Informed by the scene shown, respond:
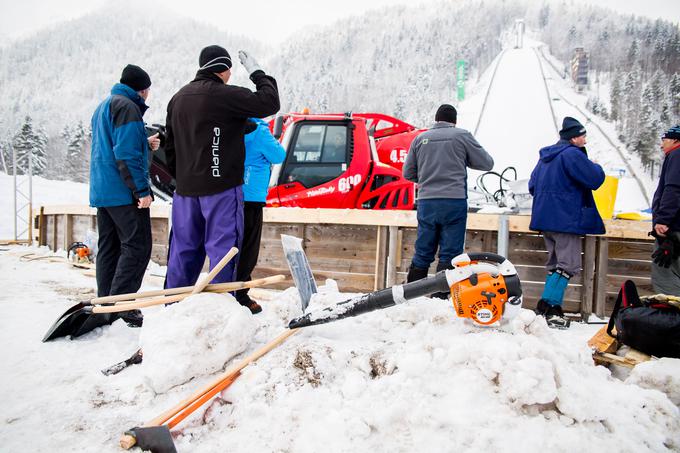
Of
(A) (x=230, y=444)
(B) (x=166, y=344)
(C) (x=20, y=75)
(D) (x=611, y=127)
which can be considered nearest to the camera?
(A) (x=230, y=444)

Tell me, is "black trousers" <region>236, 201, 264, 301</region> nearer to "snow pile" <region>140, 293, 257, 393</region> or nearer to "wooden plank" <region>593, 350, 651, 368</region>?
"snow pile" <region>140, 293, 257, 393</region>

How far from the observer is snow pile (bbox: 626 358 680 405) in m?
1.97

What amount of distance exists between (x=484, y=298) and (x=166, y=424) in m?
1.66

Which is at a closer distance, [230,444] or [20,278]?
[230,444]

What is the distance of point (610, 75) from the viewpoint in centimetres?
5228

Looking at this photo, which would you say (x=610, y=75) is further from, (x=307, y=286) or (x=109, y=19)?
(x=109, y=19)

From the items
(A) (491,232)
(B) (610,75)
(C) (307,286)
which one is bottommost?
(C) (307,286)

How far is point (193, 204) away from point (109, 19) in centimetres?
15354

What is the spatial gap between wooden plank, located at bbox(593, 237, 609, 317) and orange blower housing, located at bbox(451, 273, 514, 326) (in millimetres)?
2678

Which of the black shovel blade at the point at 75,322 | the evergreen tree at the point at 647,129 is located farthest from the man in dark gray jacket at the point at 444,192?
the evergreen tree at the point at 647,129

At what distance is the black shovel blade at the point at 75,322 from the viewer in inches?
108

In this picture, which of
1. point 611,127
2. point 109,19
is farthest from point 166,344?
point 109,19

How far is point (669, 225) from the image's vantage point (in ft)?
10.4

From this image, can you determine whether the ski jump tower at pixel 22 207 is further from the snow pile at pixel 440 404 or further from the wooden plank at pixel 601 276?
the wooden plank at pixel 601 276
